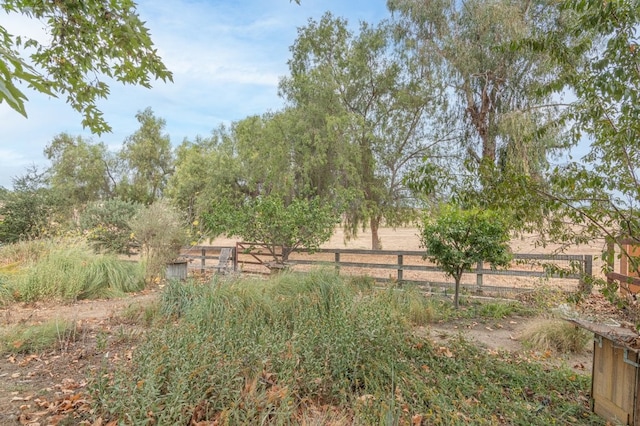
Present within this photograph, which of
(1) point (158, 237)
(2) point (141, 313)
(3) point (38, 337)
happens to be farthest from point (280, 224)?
(3) point (38, 337)

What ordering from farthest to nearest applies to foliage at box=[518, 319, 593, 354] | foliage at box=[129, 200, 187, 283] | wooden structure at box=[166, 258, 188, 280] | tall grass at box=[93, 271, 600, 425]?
1. foliage at box=[129, 200, 187, 283]
2. wooden structure at box=[166, 258, 188, 280]
3. foliage at box=[518, 319, 593, 354]
4. tall grass at box=[93, 271, 600, 425]

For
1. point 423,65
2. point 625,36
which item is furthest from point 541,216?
point 423,65

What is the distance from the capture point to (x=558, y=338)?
4539 millimetres

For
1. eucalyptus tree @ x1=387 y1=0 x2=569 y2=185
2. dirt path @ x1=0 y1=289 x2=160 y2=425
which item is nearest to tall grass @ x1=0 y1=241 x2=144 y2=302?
dirt path @ x1=0 y1=289 x2=160 y2=425

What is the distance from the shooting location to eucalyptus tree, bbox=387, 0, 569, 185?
33.0ft

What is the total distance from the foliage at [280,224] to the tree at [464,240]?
3.28 m

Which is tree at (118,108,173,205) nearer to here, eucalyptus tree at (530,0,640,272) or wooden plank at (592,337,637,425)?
eucalyptus tree at (530,0,640,272)

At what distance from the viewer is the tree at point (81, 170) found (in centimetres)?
2137

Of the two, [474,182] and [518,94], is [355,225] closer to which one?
[518,94]

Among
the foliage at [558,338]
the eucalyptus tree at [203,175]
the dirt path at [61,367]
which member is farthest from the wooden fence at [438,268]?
the dirt path at [61,367]

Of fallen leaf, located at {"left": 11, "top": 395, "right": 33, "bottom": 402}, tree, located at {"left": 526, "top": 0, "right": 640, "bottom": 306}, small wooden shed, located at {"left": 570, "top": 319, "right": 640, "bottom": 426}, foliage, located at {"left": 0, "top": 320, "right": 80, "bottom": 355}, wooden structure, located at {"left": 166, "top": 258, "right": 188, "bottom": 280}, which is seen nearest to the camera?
tree, located at {"left": 526, "top": 0, "right": 640, "bottom": 306}

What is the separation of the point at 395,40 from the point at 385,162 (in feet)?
12.8

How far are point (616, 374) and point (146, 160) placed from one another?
78.0ft

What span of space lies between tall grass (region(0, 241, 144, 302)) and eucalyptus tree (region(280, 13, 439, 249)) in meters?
6.40
